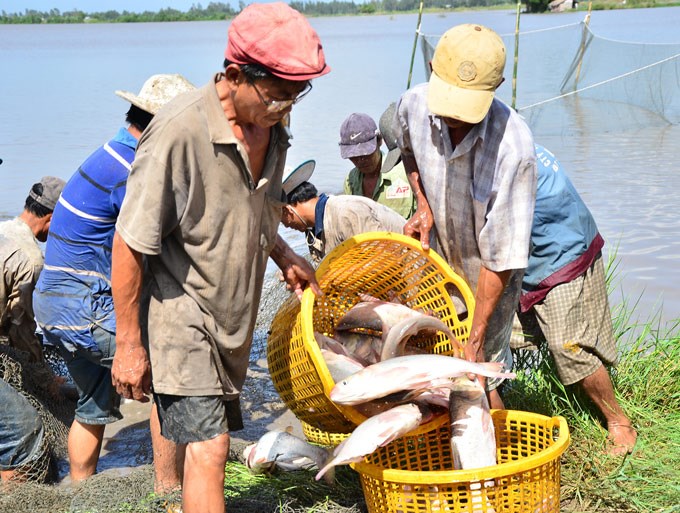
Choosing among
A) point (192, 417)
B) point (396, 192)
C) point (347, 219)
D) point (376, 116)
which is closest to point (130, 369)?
point (192, 417)

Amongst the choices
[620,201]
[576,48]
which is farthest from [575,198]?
[576,48]

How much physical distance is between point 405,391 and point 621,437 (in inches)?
59.4

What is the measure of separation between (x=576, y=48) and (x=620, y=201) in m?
8.15

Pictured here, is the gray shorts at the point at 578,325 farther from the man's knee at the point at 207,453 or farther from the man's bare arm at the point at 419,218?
the man's knee at the point at 207,453

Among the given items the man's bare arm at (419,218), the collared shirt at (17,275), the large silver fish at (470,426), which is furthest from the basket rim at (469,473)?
the collared shirt at (17,275)

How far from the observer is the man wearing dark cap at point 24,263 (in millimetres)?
4750

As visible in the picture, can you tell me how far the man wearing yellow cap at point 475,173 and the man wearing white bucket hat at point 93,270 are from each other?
1.25 meters

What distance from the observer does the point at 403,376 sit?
3225mm

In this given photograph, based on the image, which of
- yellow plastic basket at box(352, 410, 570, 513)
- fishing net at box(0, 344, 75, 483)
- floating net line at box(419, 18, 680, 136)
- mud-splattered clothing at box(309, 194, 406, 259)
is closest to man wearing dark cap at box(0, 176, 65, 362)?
fishing net at box(0, 344, 75, 483)

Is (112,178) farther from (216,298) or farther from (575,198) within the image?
(575,198)

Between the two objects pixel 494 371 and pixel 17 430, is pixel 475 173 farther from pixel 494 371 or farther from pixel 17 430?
pixel 17 430

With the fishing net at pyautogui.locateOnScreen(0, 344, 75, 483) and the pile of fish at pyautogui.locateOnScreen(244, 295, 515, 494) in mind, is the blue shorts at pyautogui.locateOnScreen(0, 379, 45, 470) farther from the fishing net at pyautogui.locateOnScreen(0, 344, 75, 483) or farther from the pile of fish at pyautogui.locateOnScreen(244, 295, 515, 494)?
the pile of fish at pyautogui.locateOnScreen(244, 295, 515, 494)

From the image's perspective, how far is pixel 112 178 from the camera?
3.94 meters

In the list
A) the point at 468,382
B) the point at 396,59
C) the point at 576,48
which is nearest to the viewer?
the point at 468,382
